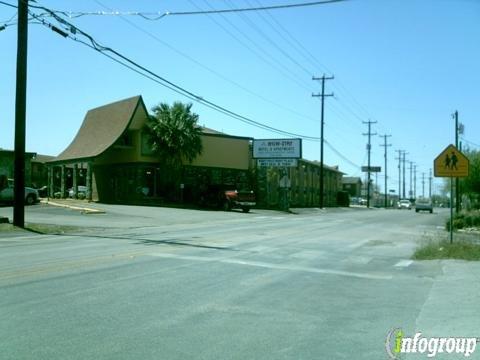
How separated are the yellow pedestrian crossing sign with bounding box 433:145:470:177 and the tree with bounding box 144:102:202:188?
3013cm

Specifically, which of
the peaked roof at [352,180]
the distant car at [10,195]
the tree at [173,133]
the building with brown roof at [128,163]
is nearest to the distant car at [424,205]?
the building with brown roof at [128,163]

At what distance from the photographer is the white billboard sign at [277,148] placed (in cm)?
5425

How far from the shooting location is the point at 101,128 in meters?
49.9

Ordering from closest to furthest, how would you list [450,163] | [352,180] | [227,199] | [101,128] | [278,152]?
1. [450,163]
2. [227,199]
3. [101,128]
4. [278,152]
5. [352,180]

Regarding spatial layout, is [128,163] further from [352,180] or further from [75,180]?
[352,180]

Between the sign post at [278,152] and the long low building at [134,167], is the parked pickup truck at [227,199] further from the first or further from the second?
the sign post at [278,152]

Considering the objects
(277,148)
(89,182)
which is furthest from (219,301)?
(277,148)

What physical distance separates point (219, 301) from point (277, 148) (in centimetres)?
4629

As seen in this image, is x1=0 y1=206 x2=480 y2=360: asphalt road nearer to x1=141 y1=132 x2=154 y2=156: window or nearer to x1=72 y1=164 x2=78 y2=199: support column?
x1=141 y1=132 x2=154 y2=156: window

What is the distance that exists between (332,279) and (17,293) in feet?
19.2

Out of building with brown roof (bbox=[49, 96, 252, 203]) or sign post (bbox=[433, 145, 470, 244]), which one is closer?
sign post (bbox=[433, 145, 470, 244])

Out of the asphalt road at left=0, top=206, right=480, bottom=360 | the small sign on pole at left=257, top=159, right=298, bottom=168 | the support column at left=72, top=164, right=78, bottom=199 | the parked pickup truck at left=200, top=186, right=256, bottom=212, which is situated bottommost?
the asphalt road at left=0, top=206, right=480, bottom=360

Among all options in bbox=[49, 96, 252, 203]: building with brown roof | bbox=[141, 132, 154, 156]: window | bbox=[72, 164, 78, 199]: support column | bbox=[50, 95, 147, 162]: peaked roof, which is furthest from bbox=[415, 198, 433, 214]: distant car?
bbox=[72, 164, 78, 199]: support column

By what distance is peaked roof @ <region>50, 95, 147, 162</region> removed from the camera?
4638 cm
